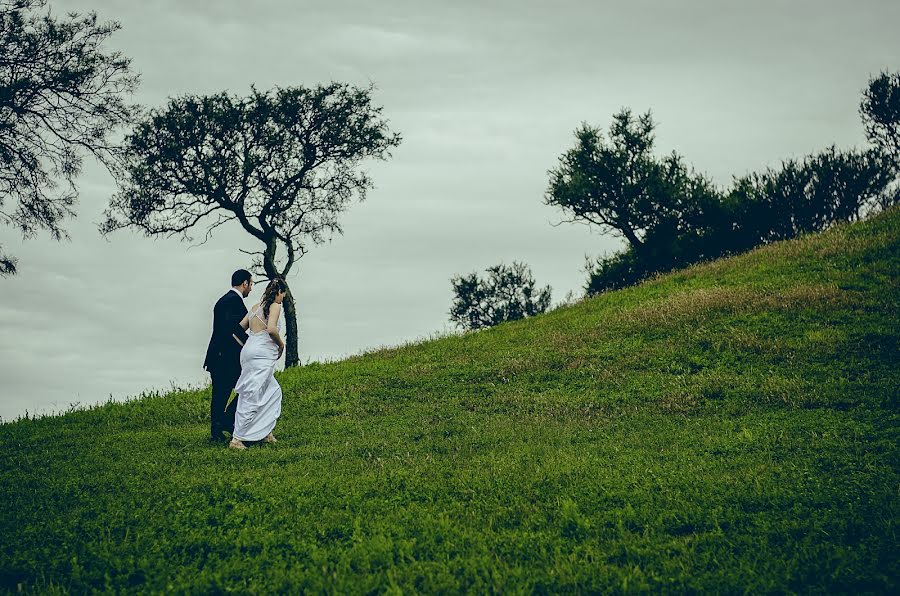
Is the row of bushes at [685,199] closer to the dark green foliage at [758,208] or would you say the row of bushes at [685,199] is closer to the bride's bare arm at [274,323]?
the dark green foliage at [758,208]

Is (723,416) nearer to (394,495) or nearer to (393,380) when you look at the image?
(394,495)

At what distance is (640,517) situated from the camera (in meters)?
7.72

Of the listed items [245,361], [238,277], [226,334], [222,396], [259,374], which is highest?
[238,277]

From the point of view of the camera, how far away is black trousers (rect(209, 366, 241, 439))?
13.0 metres

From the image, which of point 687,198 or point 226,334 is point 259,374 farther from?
point 687,198

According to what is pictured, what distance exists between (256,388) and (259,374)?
0.91 feet

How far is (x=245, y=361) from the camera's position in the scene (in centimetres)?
1246

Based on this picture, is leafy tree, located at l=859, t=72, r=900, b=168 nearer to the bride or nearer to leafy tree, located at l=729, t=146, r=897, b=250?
leafy tree, located at l=729, t=146, r=897, b=250

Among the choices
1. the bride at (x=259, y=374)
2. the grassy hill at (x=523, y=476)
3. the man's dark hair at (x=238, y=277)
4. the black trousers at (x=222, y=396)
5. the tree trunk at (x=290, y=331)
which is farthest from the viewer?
the tree trunk at (x=290, y=331)

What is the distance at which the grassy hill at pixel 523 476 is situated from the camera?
6.52 metres

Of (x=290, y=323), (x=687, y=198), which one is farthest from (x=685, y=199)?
(x=290, y=323)

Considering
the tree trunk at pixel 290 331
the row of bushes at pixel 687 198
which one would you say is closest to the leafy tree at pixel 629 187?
the row of bushes at pixel 687 198

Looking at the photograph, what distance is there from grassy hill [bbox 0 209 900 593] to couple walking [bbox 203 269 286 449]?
0.76m

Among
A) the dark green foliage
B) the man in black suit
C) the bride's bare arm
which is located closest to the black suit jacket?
the man in black suit
